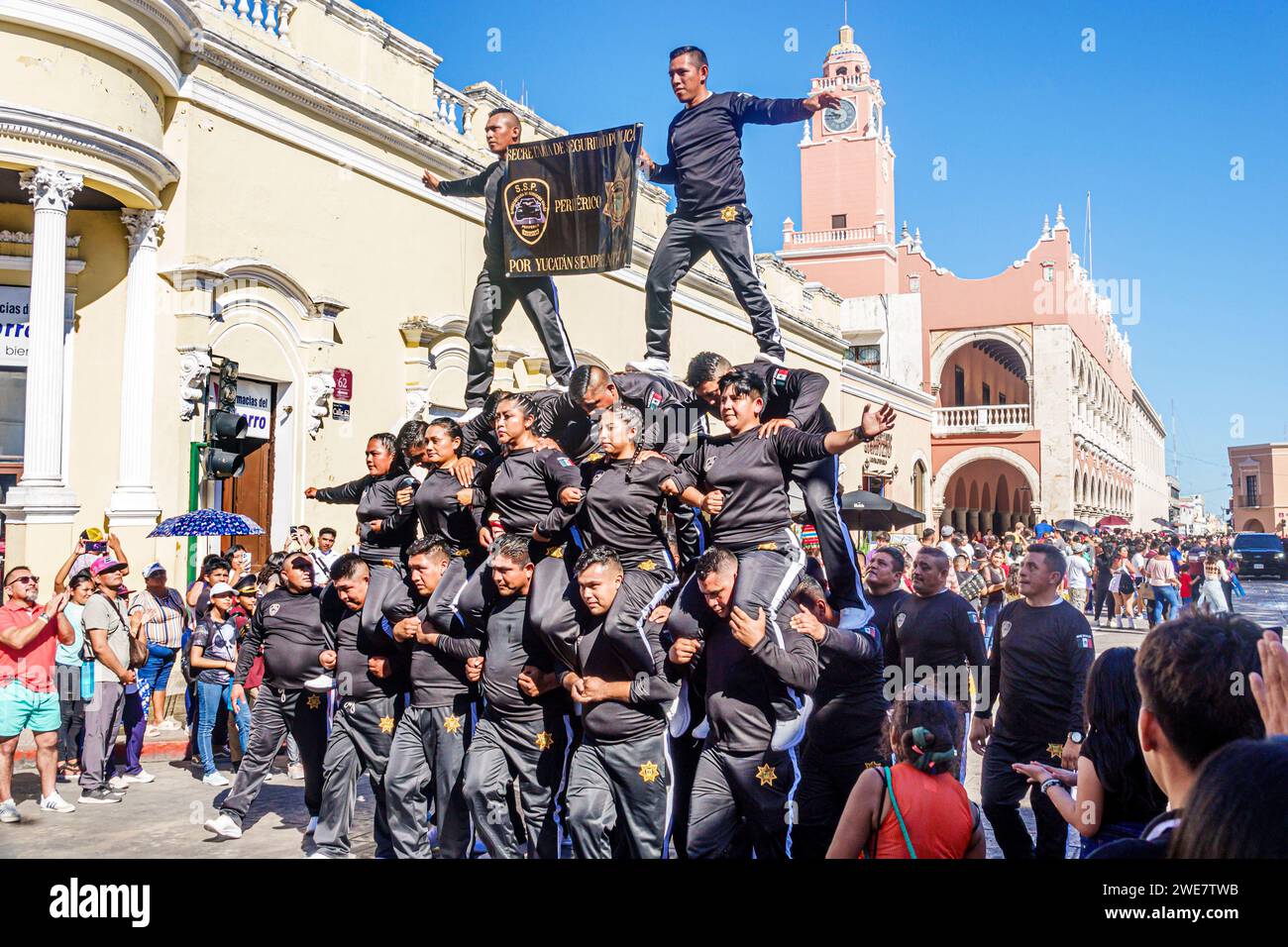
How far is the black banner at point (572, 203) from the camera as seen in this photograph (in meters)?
7.36

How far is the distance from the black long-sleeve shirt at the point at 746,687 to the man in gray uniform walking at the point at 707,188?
104 inches

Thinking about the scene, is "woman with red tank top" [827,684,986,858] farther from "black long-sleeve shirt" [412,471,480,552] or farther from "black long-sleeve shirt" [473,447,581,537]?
"black long-sleeve shirt" [412,471,480,552]

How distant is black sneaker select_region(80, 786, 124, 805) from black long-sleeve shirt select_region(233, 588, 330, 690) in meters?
2.08

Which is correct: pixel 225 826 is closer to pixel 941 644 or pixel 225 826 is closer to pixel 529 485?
pixel 529 485

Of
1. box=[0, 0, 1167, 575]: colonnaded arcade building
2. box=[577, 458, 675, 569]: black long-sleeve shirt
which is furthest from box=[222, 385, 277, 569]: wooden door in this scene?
box=[577, 458, 675, 569]: black long-sleeve shirt

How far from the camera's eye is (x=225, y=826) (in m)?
6.70

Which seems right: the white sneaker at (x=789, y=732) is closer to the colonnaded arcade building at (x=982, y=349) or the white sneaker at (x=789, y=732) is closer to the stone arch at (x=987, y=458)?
the colonnaded arcade building at (x=982, y=349)

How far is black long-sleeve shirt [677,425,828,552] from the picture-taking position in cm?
538

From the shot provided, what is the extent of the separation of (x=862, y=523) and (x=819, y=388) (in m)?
14.3

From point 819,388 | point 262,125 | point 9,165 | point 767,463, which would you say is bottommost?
point 767,463

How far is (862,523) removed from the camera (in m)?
20.1
